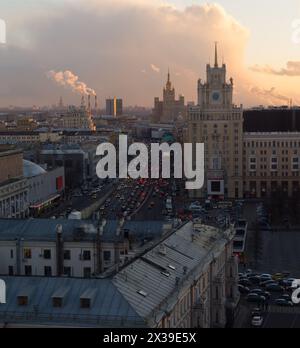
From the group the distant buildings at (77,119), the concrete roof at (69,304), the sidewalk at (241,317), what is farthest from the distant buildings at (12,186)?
the distant buildings at (77,119)

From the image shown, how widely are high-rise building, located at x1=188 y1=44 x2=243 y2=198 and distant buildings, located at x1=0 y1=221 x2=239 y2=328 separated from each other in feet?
51.4

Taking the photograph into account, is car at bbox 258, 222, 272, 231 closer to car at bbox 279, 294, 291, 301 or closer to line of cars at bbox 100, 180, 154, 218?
line of cars at bbox 100, 180, 154, 218

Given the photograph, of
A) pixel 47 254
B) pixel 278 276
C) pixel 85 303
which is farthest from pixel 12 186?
pixel 85 303

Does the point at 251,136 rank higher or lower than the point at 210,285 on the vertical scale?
higher

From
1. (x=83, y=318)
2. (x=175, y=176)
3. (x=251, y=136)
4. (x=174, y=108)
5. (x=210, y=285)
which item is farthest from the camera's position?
(x=174, y=108)

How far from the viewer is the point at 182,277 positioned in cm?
925

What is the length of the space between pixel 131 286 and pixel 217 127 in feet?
69.0

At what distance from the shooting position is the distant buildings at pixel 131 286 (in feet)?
25.1

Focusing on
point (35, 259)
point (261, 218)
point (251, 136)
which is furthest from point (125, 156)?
point (35, 259)

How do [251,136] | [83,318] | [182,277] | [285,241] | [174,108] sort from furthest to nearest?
1. [174,108]
2. [251,136]
3. [285,241]
4. [182,277]
5. [83,318]

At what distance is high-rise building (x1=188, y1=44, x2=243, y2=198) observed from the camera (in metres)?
28.6

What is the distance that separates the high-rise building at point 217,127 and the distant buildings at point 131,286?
1567 centimetres
